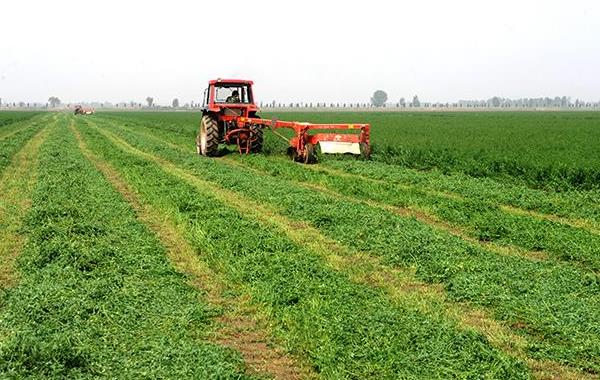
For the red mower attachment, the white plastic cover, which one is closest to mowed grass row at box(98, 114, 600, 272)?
the red mower attachment

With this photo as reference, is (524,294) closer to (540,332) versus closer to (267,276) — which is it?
(540,332)

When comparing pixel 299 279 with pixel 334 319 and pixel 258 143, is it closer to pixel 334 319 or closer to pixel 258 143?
pixel 334 319

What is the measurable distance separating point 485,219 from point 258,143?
1154 cm

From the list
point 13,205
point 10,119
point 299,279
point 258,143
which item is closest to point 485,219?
point 299,279

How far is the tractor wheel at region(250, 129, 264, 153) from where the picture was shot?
19.4 meters

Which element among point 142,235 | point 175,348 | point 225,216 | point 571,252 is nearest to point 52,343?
point 175,348

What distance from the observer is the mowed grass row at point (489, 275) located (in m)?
5.00

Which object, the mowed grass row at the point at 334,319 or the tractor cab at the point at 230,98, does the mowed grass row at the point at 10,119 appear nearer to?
the tractor cab at the point at 230,98

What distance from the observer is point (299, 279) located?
6.27m

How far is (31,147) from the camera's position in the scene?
22.7 metres

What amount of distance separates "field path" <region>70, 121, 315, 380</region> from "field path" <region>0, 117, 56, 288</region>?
6.44 ft

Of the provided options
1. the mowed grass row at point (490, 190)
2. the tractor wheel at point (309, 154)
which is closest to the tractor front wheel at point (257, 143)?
the tractor wheel at point (309, 154)

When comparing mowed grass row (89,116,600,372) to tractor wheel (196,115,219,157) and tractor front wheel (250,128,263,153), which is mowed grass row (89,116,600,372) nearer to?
tractor wheel (196,115,219,157)

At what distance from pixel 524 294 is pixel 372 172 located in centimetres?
951
